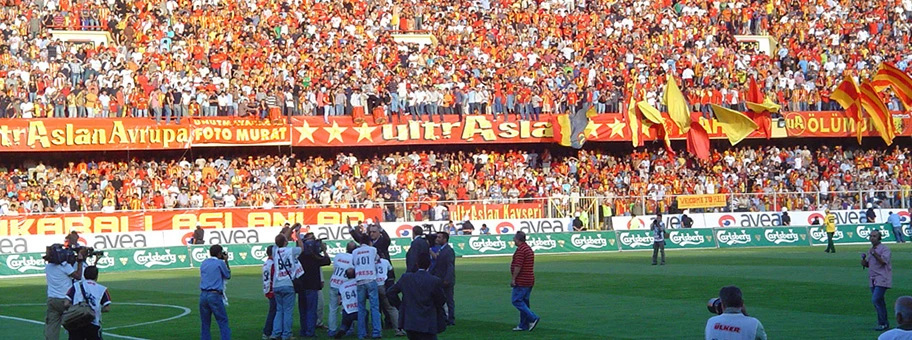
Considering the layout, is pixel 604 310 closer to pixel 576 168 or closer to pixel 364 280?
pixel 364 280

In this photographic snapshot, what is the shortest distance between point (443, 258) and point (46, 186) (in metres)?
32.2

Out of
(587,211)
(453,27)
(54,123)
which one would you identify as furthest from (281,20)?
(587,211)

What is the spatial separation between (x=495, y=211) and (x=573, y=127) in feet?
23.1

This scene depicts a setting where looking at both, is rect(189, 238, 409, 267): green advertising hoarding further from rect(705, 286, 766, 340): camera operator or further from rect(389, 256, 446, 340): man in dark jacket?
rect(705, 286, 766, 340): camera operator

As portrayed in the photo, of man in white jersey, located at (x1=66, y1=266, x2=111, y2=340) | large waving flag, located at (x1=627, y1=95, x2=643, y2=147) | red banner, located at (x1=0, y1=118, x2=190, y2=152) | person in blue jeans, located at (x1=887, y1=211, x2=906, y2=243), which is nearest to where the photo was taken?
man in white jersey, located at (x1=66, y1=266, x2=111, y2=340)

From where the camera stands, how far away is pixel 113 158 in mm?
51938

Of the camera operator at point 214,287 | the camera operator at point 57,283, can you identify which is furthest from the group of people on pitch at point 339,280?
the camera operator at point 57,283

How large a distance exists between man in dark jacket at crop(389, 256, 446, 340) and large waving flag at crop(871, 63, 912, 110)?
46.6 meters

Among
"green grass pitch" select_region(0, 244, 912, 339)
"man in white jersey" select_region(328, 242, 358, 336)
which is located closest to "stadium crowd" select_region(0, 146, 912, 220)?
"green grass pitch" select_region(0, 244, 912, 339)

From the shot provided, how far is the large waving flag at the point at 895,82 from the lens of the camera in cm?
5784

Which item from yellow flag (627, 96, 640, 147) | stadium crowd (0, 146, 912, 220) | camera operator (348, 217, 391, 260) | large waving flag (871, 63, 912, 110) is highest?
large waving flag (871, 63, 912, 110)

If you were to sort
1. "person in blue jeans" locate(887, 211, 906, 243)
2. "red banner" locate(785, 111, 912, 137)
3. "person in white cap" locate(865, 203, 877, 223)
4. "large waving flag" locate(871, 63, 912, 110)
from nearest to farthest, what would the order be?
"person in blue jeans" locate(887, 211, 906, 243)
"person in white cap" locate(865, 203, 877, 223)
"large waving flag" locate(871, 63, 912, 110)
"red banner" locate(785, 111, 912, 137)

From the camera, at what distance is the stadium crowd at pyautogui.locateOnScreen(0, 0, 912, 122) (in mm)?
51209

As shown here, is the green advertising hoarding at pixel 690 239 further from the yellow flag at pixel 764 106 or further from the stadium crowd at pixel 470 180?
the yellow flag at pixel 764 106
